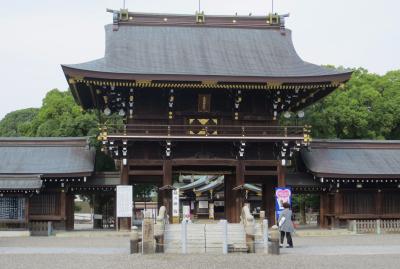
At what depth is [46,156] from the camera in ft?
109

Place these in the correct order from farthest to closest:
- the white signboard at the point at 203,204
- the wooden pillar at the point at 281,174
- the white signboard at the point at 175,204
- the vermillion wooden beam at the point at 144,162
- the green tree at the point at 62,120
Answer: the white signboard at the point at 203,204 < the green tree at the point at 62,120 < the wooden pillar at the point at 281,174 < the vermillion wooden beam at the point at 144,162 < the white signboard at the point at 175,204

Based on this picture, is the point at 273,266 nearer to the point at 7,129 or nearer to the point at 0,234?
the point at 0,234

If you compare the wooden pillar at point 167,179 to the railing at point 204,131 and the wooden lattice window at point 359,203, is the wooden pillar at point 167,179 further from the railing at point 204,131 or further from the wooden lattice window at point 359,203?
the wooden lattice window at point 359,203

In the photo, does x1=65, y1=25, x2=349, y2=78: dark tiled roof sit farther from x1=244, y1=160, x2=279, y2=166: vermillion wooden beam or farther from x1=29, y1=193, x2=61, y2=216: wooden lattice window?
x1=29, y1=193, x2=61, y2=216: wooden lattice window

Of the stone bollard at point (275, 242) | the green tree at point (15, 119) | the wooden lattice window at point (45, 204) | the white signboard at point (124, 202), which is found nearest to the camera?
the stone bollard at point (275, 242)

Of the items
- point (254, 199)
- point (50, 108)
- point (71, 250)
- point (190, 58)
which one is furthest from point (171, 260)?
point (254, 199)

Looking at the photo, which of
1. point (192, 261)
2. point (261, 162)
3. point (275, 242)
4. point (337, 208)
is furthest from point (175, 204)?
point (192, 261)

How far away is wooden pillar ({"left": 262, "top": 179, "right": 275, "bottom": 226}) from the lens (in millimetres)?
32656

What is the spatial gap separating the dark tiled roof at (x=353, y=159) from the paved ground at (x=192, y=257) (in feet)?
26.1

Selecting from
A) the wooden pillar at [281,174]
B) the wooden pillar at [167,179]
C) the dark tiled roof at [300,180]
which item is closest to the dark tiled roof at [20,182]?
the wooden pillar at [167,179]

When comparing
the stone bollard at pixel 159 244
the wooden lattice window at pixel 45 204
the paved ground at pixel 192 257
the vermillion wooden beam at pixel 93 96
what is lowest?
the paved ground at pixel 192 257

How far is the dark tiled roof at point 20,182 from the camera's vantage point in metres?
29.8

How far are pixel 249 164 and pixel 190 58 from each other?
6180 millimetres

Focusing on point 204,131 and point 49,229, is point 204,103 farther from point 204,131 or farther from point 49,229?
point 49,229
